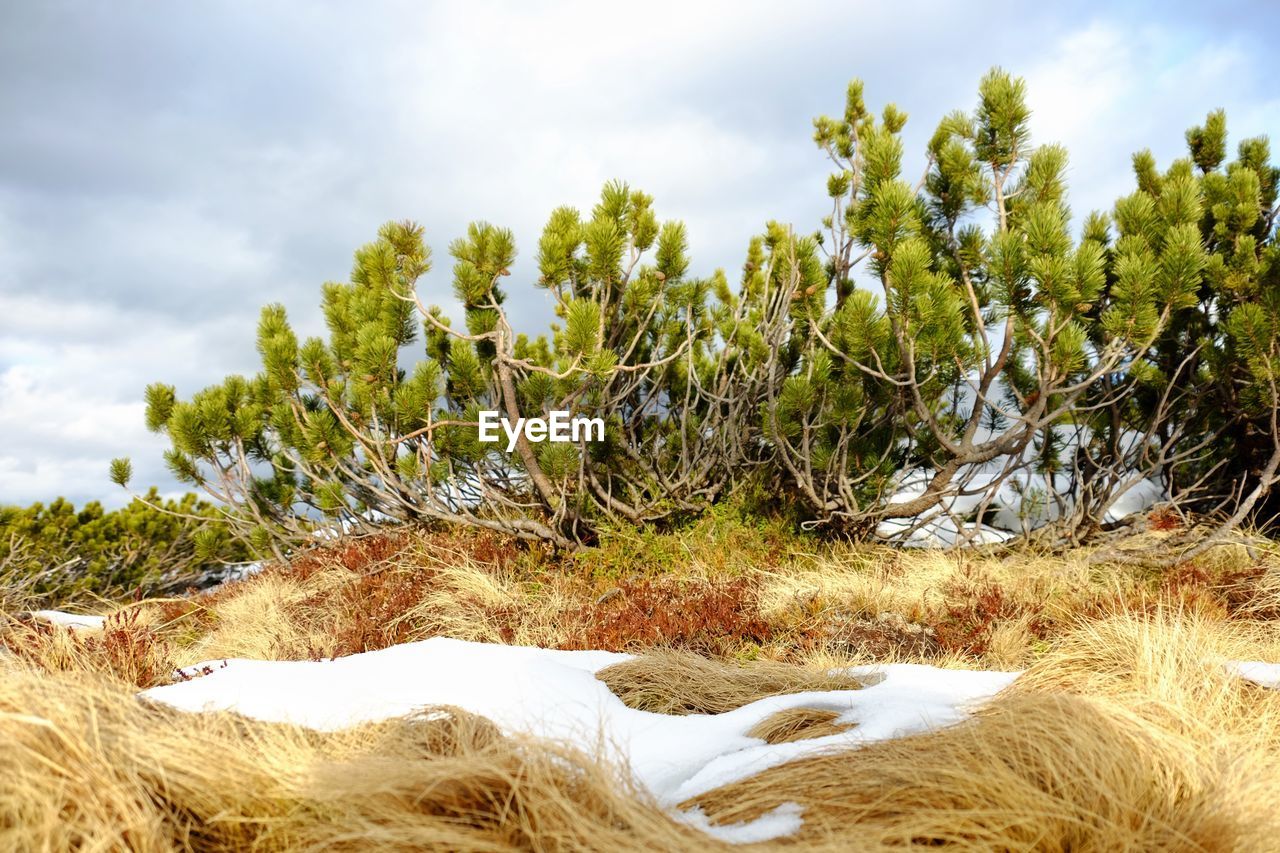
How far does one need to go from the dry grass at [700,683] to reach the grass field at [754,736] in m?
0.01

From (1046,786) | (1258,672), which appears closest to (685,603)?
(1258,672)

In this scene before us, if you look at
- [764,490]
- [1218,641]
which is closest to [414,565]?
[764,490]

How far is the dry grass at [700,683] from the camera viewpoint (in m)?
3.69

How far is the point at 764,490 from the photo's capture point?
7898 millimetres

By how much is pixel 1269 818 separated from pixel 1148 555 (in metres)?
4.81

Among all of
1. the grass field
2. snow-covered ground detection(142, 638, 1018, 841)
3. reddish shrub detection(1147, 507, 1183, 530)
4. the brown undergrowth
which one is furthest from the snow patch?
reddish shrub detection(1147, 507, 1183, 530)

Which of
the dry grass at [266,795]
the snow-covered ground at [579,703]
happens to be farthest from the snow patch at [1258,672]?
the dry grass at [266,795]

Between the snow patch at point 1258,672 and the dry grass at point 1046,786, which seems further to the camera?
the snow patch at point 1258,672

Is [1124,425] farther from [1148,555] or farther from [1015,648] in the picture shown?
Answer: [1015,648]

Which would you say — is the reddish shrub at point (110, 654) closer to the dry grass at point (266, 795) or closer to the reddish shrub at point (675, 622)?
the dry grass at point (266, 795)

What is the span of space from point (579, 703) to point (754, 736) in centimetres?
66

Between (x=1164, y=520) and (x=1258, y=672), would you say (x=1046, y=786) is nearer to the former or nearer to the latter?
(x=1258, y=672)

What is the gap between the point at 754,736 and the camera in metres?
3.03

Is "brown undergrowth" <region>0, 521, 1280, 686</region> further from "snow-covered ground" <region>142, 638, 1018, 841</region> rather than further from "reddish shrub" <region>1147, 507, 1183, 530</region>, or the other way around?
"reddish shrub" <region>1147, 507, 1183, 530</region>
